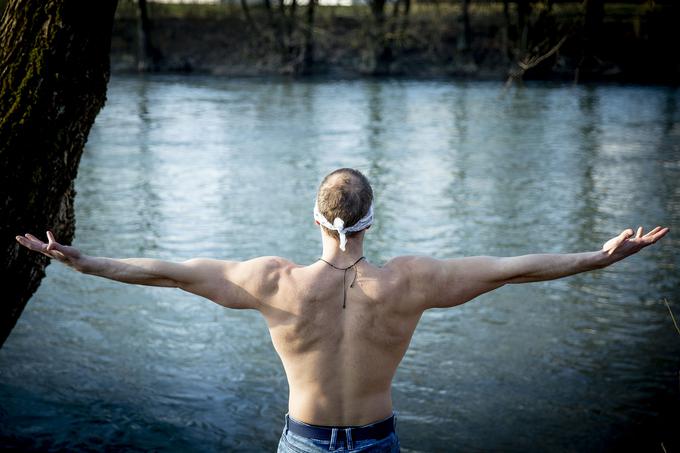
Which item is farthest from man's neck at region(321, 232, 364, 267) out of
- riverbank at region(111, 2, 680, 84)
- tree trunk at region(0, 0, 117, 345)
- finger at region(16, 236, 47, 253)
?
riverbank at region(111, 2, 680, 84)

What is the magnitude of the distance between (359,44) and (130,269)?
45.2 m

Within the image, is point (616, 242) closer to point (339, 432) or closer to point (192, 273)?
point (339, 432)

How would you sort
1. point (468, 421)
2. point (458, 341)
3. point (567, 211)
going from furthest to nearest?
1. point (567, 211)
2. point (458, 341)
3. point (468, 421)

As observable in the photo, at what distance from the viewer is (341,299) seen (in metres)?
3.41

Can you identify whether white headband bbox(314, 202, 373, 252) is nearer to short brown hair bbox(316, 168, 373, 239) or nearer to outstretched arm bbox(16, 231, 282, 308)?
short brown hair bbox(316, 168, 373, 239)

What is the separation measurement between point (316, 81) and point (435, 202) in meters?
26.7

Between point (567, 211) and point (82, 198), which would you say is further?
point (82, 198)

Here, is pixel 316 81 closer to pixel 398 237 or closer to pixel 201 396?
pixel 398 237

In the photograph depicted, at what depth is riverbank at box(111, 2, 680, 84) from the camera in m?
41.8

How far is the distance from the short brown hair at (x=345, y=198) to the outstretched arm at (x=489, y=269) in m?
0.36

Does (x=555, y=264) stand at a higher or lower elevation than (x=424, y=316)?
higher

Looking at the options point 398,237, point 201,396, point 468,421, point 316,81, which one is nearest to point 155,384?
point 201,396

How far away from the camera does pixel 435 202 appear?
14.0 metres

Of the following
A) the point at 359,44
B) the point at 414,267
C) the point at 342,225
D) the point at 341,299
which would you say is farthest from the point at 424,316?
the point at 359,44
